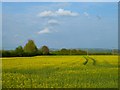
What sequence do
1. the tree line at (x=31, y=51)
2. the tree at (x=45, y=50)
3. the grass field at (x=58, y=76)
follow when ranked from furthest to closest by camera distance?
the tree at (x=45, y=50), the tree line at (x=31, y=51), the grass field at (x=58, y=76)

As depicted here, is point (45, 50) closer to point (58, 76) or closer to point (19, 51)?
point (19, 51)

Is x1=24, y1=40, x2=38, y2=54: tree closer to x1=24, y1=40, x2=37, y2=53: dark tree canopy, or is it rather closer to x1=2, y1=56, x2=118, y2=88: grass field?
x1=24, y1=40, x2=37, y2=53: dark tree canopy

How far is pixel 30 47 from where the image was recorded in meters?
14.7

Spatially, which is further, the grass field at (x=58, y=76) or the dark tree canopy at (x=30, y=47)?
the dark tree canopy at (x=30, y=47)

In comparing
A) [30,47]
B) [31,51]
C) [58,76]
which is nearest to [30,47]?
[30,47]

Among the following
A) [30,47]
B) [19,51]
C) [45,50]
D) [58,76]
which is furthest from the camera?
[19,51]

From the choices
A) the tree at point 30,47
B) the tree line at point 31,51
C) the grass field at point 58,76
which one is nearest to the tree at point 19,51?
the tree line at point 31,51

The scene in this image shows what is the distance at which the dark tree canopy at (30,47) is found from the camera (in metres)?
14.2

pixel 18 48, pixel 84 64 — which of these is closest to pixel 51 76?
pixel 84 64

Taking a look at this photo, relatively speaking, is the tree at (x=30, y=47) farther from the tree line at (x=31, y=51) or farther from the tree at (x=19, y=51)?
the tree at (x=19, y=51)

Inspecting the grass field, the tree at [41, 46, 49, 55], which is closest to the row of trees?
the tree at [41, 46, 49, 55]

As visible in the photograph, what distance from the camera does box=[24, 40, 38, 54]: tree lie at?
1418 cm

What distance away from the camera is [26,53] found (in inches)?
600

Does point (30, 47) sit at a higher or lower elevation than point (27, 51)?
higher
